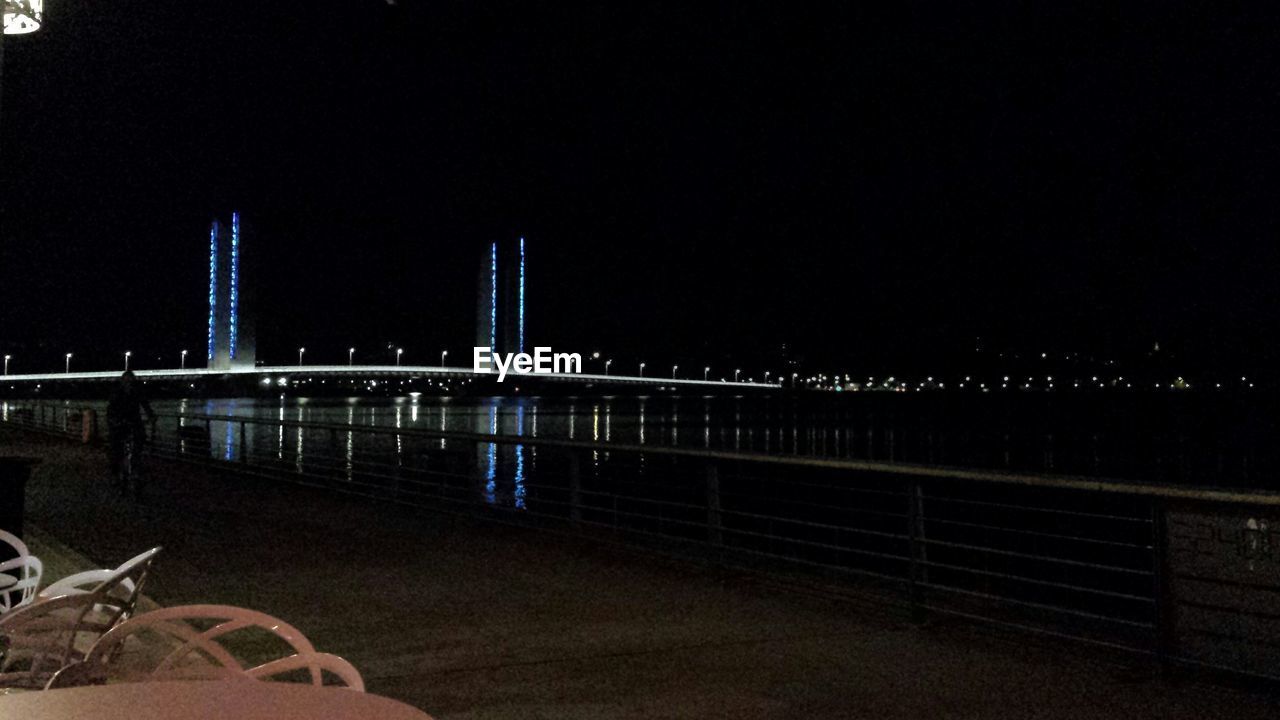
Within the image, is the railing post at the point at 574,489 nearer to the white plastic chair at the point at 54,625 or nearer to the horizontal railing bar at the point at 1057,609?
the horizontal railing bar at the point at 1057,609

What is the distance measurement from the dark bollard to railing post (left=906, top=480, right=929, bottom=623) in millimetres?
5464

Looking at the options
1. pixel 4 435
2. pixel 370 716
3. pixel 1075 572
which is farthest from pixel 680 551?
pixel 4 435

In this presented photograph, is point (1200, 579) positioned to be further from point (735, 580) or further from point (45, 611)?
point (45, 611)

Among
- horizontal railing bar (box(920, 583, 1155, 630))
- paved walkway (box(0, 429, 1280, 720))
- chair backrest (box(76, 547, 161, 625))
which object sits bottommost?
paved walkway (box(0, 429, 1280, 720))

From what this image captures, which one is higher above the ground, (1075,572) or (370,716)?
(370,716)

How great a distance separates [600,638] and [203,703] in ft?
15.6

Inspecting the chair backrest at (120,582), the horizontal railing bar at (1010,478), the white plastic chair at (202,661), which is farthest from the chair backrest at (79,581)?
the horizontal railing bar at (1010,478)

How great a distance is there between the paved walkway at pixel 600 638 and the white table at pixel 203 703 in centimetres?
309

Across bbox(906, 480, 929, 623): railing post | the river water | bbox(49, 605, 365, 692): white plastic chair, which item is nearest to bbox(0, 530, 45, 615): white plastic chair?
bbox(49, 605, 365, 692): white plastic chair

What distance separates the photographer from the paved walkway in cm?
545

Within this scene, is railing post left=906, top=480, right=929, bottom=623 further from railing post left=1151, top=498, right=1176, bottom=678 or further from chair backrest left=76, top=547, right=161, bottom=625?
chair backrest left=76, top=547, right=161, bottom=625

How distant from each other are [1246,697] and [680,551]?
5272mm

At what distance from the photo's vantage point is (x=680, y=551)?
10086 mm

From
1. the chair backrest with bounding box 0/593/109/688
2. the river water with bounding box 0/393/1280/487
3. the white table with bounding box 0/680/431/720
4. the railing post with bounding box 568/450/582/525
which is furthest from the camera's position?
the river water with bounding box 0/393/1280/487
